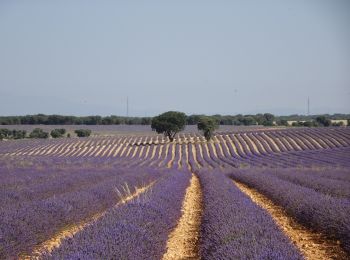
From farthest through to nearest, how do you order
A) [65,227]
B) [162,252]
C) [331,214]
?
[65,227] < [331,214] < [162,252]

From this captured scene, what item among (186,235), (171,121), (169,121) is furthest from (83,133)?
(186,235)

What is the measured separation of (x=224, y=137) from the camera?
6141 cm

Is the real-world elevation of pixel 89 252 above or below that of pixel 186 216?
above

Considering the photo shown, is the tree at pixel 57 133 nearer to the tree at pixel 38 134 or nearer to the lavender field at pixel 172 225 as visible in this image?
the tree at pixel 38 134

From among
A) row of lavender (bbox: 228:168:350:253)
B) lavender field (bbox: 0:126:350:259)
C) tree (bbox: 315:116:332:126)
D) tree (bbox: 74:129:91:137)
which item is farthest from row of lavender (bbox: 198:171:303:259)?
tree (bbox: 315:116:332:126)

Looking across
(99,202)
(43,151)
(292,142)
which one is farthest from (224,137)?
(99,202)

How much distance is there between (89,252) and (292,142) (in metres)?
47.2

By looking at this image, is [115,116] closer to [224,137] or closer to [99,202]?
[224,137]

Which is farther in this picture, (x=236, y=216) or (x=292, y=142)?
(x=292, y=142)

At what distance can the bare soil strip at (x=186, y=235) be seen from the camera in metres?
6.44

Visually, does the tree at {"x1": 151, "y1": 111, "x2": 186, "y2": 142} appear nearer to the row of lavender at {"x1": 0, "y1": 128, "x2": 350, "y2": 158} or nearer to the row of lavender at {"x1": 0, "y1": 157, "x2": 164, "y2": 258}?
the row of lavender at {"x1": 0, "y1": 128, "x2": 350, "y2": 158}

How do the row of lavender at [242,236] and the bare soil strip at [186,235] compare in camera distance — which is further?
the bare soil strip at [186,235]

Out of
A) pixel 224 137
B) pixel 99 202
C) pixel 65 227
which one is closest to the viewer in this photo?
pixel 65 227

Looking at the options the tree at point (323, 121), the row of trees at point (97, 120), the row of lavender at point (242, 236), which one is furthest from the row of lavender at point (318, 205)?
the row of trees at point (97, 120)
